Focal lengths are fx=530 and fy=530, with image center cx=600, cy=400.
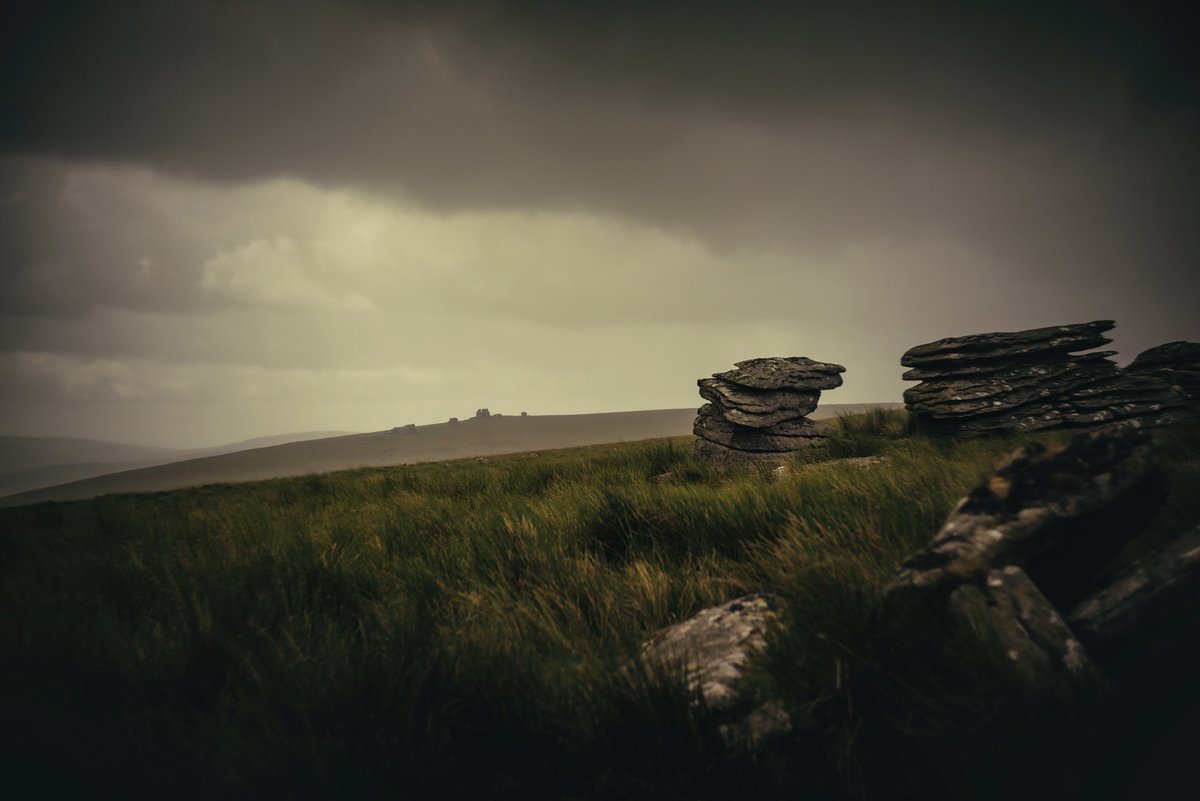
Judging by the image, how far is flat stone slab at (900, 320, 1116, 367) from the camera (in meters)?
12.0

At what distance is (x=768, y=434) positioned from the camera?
14.7 meters

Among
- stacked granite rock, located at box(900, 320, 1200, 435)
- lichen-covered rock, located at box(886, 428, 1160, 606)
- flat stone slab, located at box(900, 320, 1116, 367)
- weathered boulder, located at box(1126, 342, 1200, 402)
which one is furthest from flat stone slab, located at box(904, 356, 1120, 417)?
lichen-covered rock, located at box(886, 428, 1160, 606)

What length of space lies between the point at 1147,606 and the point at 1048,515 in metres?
0.39

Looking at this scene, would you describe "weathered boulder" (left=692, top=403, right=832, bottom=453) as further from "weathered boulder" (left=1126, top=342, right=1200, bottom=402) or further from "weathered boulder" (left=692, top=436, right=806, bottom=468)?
"weathered boulder" (left=1126, top=342, right=1200, bottom=402)

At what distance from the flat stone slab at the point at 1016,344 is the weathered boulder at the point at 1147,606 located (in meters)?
12.2

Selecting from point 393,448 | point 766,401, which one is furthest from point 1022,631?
point 393,448

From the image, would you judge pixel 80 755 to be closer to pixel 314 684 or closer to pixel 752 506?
pixel 314 684

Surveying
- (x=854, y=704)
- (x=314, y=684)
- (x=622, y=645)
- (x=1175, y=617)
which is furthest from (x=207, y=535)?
(x=1175, y=617)

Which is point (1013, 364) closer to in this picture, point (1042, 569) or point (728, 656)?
point (1042, 569)

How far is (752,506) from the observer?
439 centimetres

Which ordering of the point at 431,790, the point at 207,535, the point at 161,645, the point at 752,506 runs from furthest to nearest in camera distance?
the point at 207,535
the point at 752,506
the point at 161,645
the point at 431,790

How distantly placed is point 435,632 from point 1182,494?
187 inches

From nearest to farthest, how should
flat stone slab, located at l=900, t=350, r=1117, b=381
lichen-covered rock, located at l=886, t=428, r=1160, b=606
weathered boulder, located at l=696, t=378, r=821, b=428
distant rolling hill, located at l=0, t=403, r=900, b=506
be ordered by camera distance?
lichen-covered rock, located at l=886, t=428, r=1160, b=606
flat stone slab, located at l=900, t=350, r=1117, b=381
weathered boulder, located at l=696, t=378, r=821, b=428
distant rolling hill, located at l=0, t=403, r=900, b=506

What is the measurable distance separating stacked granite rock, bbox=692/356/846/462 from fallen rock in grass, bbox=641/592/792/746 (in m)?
12.1
